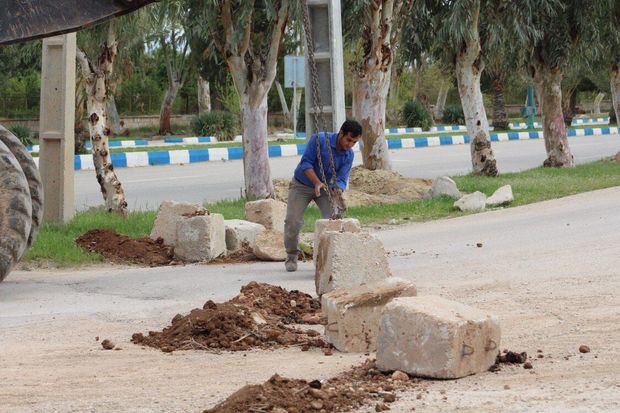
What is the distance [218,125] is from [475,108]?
18.6 metres

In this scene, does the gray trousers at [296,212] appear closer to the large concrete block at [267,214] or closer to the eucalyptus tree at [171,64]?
the large concrete block at [267,214]

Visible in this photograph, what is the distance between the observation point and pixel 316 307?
27.2 feet

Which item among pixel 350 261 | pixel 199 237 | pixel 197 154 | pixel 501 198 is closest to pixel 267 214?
pixel 199 237

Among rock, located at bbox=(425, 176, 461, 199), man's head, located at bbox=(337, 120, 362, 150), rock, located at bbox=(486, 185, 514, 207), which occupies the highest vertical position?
man's head, located at bbox=(337, 120, 362, 150)

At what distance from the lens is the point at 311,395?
5.37 metres

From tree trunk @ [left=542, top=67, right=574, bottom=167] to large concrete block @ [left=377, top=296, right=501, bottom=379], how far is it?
57.1ft

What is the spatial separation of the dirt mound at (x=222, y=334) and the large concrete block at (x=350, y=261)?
3.78 feet

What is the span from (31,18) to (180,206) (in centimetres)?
396

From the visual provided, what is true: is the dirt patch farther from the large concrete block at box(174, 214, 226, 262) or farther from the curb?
the large concrete block at box(174, 214, 226, 262)

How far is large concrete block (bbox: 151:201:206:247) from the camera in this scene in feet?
37.9

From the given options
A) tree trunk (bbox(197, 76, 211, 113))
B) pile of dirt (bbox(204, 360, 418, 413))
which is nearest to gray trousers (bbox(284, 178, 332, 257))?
pile of dirt (bbox(204, 360, 418, 413))

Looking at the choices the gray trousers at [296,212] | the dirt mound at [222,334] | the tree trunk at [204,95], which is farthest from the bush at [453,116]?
the dirt mound at [222,334]

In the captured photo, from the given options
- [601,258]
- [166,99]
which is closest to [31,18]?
[601,258]

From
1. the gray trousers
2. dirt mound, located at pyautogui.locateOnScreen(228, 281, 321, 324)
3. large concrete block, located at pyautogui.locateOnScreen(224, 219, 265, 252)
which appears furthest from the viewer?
large concrete block, located at pyautogui.locateOnScreen(224, 219, 265, 252)
